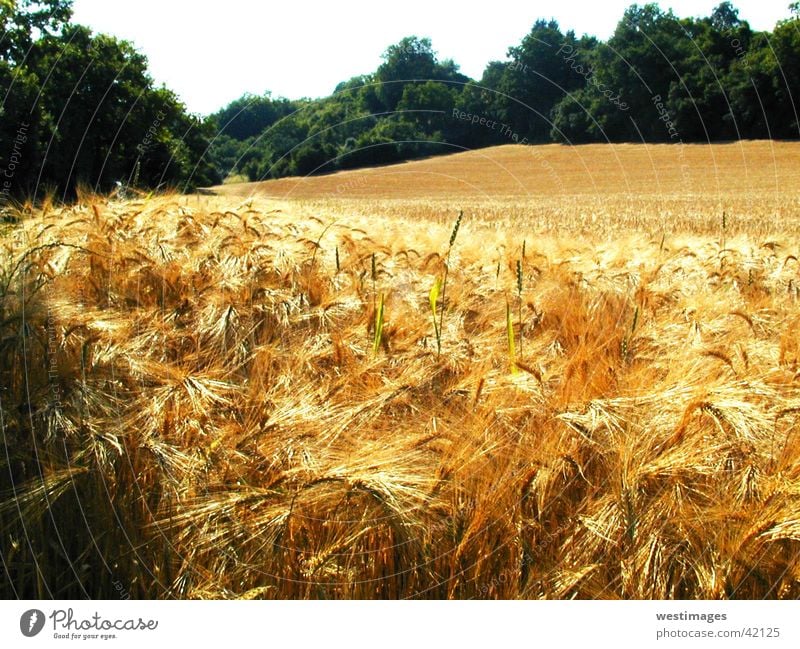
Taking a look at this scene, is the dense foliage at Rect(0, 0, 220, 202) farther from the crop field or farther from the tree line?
the crop field

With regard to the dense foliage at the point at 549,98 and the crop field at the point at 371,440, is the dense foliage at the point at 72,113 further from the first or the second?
the crop field at the point at 371,440

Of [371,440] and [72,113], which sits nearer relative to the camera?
[371,440]

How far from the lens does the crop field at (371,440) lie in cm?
207

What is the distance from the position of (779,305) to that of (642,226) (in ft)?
36.5

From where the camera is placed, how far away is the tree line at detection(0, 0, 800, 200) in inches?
271

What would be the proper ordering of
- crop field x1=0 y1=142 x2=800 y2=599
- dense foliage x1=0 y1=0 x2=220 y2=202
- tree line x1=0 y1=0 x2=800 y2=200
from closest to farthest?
crop field x1=0 y1=142 x2=800 y2=599
tree line x1=0 y1=0 x2=800 y2=200
dense foliage x1=0 y1=0 x2=220 y2=202

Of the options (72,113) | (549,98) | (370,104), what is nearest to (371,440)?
(370,104)

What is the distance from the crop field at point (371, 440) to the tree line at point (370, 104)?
46.3 inches

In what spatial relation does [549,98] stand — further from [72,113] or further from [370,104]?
[370,104]

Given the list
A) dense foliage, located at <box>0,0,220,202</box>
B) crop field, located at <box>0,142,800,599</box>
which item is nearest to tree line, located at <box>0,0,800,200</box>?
dense foliage, located at <box>0,0,220,202</box>

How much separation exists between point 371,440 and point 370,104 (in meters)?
8.52

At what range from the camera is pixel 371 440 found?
8.01 ft

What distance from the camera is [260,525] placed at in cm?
210

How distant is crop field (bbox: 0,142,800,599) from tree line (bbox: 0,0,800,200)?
117cm
